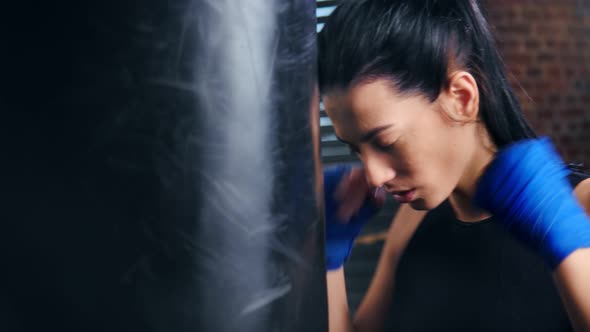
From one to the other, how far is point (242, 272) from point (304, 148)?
89 mm

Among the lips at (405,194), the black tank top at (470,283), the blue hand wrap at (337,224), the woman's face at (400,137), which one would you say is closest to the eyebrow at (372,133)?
the woman's face at (400,137)

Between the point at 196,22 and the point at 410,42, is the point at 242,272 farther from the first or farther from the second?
the point at 410,42

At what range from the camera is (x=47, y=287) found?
362mm

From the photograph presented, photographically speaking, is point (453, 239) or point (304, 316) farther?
point (453, 239)

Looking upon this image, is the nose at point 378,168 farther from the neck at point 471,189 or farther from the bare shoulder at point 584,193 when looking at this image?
the bare shoulder at point 584,193

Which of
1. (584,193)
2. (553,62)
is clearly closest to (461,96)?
(584,193)

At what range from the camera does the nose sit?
0.78 meters

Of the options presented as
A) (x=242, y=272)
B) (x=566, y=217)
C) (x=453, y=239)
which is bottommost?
(x=453, y=239)

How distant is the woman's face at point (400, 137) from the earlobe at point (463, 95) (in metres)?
0.01

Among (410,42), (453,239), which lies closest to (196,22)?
(410,42)

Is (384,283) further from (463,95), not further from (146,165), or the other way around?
(146,165)

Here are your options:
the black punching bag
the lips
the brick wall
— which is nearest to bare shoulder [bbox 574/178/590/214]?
the lips

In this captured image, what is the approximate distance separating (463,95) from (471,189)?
0.59 ft

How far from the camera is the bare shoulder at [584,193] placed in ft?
2.79
